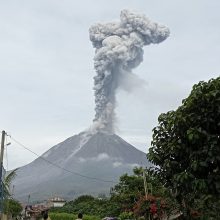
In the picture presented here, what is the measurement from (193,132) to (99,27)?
146943 millimetres

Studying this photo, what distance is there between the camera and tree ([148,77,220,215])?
26.8 ft

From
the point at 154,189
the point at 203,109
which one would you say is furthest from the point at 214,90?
the point at 154,189

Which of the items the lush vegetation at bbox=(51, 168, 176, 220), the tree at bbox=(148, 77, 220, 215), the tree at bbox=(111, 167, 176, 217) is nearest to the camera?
the tree at bbox=(148, 77, 220, 215)

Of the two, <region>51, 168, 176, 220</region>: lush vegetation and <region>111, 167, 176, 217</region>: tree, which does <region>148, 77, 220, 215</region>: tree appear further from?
<region>111, 167, 176, 217</region>: tree

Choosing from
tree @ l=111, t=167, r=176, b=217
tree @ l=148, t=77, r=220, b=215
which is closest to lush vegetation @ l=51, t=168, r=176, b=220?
tree @ l=111, t=167, r=176, b=217

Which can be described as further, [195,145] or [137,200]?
[137,200]

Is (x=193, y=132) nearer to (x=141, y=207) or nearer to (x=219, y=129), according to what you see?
(x=219, y=129)

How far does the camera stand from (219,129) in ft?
27.7

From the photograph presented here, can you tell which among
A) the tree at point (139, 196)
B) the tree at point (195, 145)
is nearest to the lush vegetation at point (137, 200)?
the tree at point (139, 196)

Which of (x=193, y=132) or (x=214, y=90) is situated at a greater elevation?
(x=214, y=90)

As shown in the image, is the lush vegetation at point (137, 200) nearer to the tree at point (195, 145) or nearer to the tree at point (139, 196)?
the tree at point (139, 196)

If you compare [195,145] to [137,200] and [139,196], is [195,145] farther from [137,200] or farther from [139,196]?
[137,200]

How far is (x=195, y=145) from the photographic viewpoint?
854 cm

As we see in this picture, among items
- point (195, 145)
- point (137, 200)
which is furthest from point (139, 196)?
point (195, 145)
